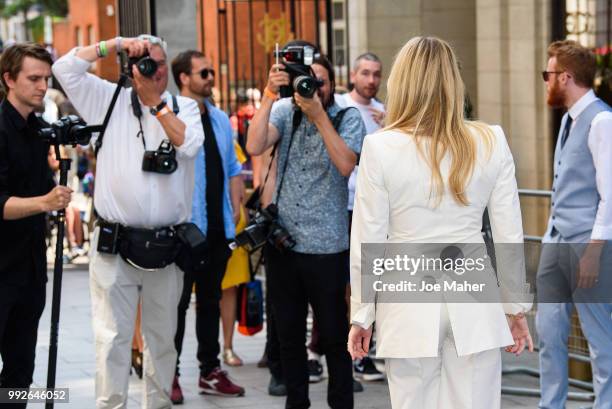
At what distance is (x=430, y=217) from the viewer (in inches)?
183

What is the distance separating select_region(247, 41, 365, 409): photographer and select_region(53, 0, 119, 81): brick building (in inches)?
1155

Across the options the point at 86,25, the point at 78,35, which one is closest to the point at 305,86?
the point at 86,25

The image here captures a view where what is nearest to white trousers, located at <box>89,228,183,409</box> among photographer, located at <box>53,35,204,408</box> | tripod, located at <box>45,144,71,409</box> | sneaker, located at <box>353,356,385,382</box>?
photographer, located at <box>53,35,204,408</box>

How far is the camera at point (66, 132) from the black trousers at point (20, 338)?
78 cm

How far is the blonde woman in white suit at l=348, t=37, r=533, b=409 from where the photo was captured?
462cm

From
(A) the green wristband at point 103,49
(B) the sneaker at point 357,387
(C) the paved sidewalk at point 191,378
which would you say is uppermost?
(A) the green wristband at point 103,49

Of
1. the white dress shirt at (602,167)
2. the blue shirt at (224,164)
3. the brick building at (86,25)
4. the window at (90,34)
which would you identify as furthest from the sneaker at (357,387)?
the window at (90,34)

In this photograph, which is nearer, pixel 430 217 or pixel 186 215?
pixel 430 217

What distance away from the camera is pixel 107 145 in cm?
657

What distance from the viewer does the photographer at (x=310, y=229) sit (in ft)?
21.7

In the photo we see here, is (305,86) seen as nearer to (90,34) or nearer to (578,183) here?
(578,183)

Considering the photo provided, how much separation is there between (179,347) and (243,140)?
173 inches

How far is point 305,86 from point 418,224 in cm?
203

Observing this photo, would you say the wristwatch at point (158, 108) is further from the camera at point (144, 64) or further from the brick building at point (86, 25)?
the brick building at point (86, 25)
